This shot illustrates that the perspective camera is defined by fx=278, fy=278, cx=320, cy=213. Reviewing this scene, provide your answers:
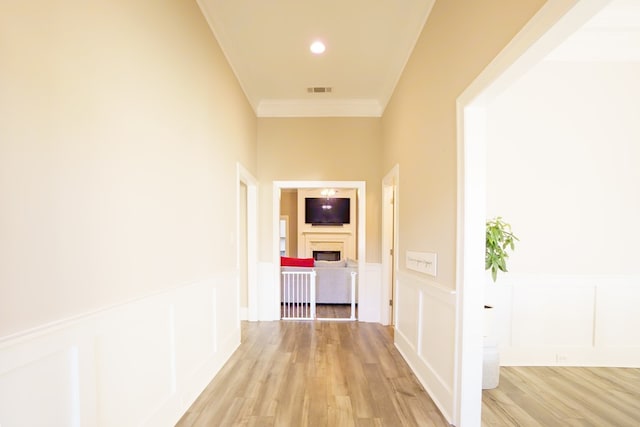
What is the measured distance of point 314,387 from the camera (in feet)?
8.08

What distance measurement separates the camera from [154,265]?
1.72 m

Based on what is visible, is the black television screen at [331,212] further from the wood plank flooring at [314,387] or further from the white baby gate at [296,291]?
the wood plank flooring at [314,387]

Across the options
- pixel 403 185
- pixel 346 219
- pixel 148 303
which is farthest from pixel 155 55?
pixel 346 219

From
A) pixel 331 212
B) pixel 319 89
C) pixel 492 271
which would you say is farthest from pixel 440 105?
pixel 331 212

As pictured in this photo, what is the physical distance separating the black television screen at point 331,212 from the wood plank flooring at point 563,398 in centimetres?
666

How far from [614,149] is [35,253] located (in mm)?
4486

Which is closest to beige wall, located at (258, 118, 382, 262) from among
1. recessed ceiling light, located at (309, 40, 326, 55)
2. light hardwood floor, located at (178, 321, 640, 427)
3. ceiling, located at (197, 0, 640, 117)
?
ceiling, located at (197, 0, 640, 117)

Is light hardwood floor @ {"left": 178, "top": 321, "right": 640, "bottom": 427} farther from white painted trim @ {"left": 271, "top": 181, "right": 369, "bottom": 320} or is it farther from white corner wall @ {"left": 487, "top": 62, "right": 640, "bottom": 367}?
white painted trim @ {"left": 271, "top": 181, "right": 369, "bottom": 320}

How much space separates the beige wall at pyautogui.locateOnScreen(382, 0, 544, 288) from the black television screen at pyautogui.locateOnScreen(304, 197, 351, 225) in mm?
5897

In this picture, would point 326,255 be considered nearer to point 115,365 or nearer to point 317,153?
point 317,153

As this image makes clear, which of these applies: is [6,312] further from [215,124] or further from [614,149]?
[614,149]

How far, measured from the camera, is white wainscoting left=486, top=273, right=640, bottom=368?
9.20ft

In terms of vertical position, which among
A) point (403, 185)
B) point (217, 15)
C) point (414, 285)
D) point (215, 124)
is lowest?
point (414, 285)

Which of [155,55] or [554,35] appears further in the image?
[155,55]
